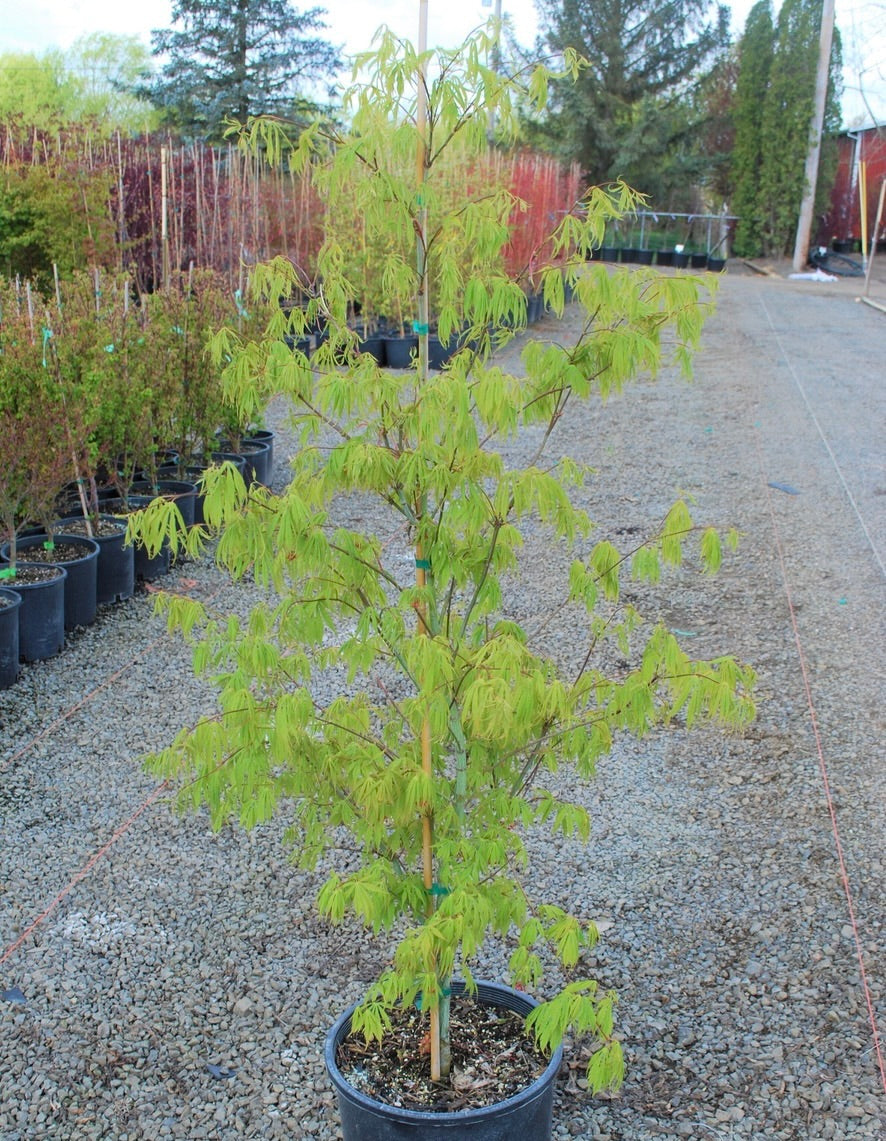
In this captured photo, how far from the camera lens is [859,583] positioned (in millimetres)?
5930

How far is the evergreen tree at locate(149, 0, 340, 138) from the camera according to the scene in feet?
83.6

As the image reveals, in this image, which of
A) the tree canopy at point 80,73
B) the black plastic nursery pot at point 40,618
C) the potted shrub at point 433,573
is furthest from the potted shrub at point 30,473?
the tree canopy at point 80,73

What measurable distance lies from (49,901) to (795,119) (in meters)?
31.1

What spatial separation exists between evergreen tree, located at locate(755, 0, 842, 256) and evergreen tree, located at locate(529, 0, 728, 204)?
9.44 feet

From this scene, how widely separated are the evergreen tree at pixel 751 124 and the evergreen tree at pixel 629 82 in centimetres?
169

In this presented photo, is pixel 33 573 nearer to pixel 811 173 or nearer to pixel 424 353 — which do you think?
pixel 424 353

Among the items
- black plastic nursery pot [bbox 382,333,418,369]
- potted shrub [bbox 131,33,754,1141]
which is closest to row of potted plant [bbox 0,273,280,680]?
potted shrub [bbox 131,33,754,1141]

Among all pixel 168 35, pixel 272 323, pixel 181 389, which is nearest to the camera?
pixel 272 323

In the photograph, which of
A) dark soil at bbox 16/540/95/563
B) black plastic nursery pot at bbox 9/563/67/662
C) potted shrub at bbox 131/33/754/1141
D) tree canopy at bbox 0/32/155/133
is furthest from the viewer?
tree canopy at bbox 0/32/155/133

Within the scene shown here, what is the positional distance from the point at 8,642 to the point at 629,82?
32.3 meters

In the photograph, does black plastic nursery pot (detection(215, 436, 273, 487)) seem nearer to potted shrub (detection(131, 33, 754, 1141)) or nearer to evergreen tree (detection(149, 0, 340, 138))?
potted shrub (detection(131, 33, 754, 1141))

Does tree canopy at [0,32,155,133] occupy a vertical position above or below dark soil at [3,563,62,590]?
above

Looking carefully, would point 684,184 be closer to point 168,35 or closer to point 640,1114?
point 168,35

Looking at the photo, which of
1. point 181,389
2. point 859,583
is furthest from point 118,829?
point 859,583
